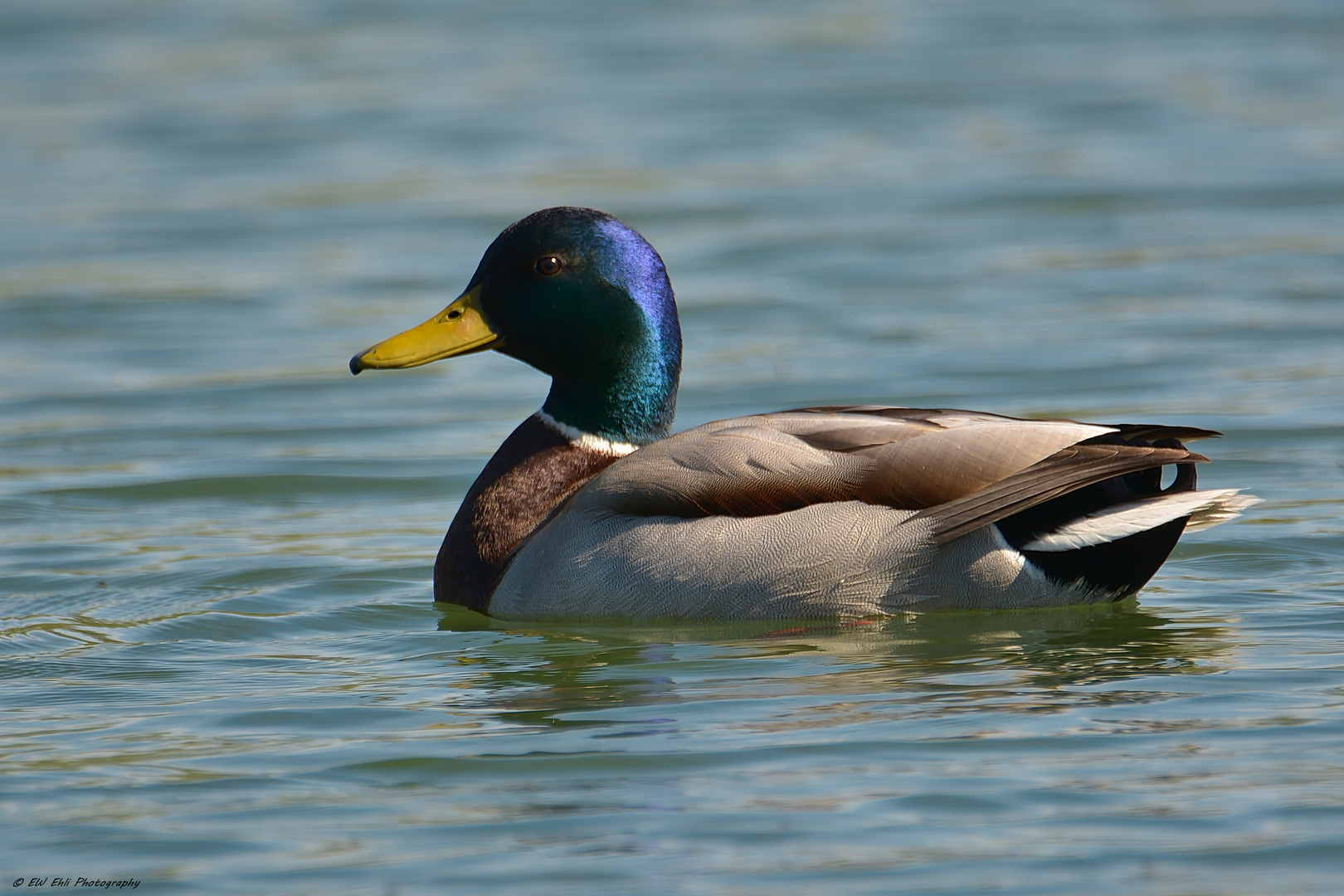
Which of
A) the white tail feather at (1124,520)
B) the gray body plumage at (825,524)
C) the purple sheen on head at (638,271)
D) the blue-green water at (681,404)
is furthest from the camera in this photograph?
the purple sheen on head at (638,271)

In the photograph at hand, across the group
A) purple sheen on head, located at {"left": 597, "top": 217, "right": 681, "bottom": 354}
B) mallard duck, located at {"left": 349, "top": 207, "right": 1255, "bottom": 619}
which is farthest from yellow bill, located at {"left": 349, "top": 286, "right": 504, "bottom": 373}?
mallard duck, located at {"left": 349, "top": 207, "right": 1255, "bottom": 619}

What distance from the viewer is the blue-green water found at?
4.79m

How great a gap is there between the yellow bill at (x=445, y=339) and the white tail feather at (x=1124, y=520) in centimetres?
212

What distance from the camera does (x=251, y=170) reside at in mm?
15906

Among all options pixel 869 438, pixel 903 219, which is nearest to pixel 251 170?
pixel 903 219

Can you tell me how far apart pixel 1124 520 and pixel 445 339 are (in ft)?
8.15

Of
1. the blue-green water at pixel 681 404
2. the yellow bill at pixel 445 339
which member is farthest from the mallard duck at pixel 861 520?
the yellow bill at pixel 445 339

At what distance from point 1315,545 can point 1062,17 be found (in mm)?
14206

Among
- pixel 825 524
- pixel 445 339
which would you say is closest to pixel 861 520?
pixel 825 524

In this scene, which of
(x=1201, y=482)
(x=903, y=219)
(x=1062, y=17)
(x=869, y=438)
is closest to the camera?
(x=869, y=438)

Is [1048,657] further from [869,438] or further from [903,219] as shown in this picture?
[903,219]

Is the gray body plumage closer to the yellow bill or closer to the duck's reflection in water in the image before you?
the duck's reflection in water

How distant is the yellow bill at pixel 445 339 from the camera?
23.9ft

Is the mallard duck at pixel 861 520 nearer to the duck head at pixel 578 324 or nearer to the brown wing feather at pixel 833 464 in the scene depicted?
the brown wing feather at pixel 833 464
